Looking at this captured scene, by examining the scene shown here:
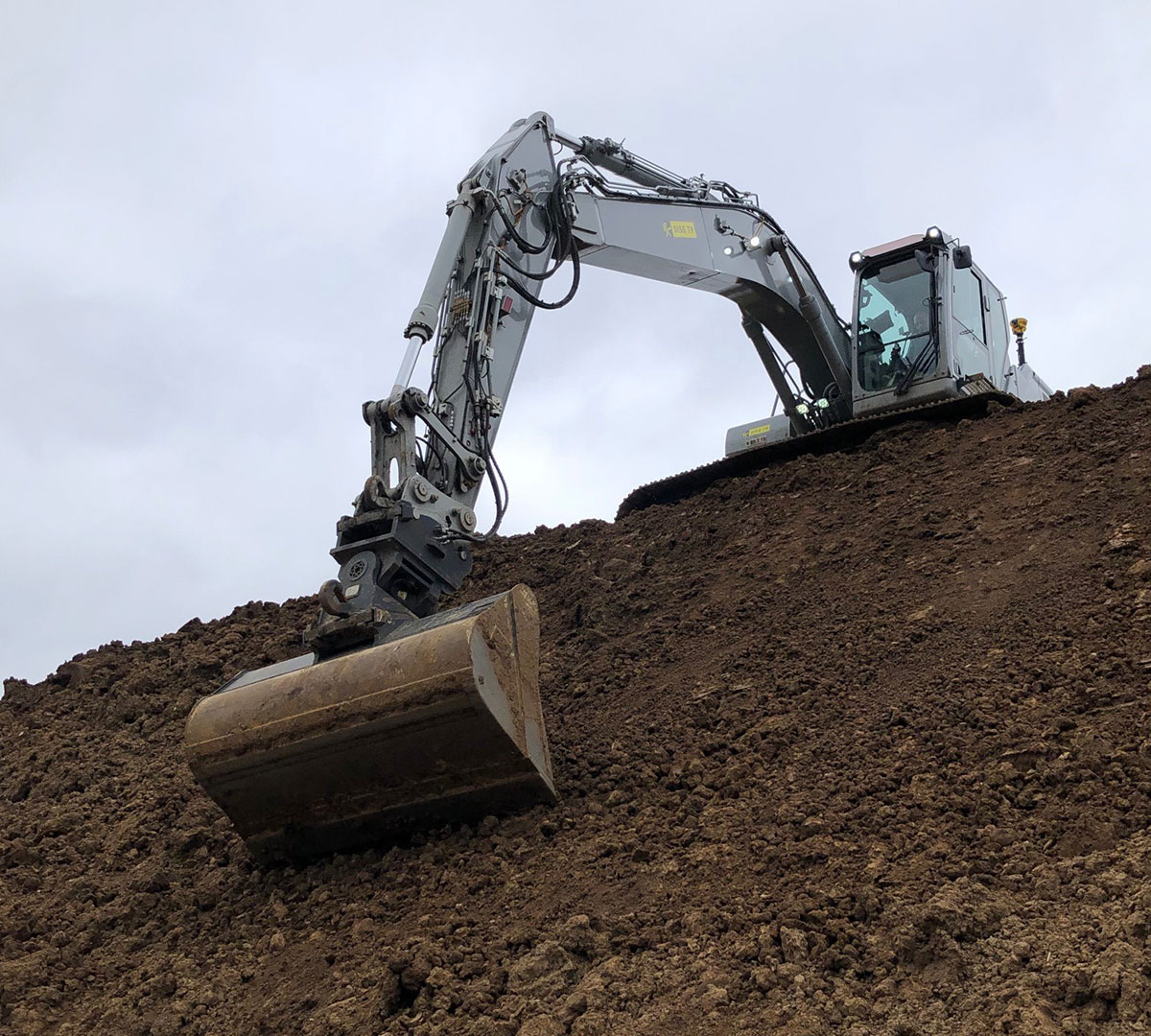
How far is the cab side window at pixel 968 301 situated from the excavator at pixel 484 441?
21mm

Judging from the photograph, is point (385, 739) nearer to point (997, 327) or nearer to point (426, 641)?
point (426, 641)

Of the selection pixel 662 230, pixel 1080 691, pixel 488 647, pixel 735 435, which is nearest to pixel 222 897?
pixel 488 647

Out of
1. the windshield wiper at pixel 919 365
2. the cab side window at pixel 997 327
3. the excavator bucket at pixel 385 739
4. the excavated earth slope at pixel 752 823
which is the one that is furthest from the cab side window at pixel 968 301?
the excavator bucket at pixel 385 739

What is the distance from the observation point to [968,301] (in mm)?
9766

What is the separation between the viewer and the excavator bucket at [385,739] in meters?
5.14

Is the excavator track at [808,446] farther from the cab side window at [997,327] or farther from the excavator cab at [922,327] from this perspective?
the cab side window at [997,327]

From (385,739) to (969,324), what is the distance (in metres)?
6.12

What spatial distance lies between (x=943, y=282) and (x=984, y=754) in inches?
205

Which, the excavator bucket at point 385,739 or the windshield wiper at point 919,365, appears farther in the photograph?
the windshield wiper at point 919,365

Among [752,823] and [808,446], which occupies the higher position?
[808,446]

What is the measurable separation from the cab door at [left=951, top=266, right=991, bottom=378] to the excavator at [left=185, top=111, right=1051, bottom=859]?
2 centimetres

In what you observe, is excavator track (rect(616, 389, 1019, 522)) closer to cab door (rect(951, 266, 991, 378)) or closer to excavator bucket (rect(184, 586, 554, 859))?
cab door (rect(951, 266, 991, 378))

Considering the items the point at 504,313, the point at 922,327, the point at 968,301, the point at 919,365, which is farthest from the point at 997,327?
the point at 504,313

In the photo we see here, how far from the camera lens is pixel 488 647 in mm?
5250
